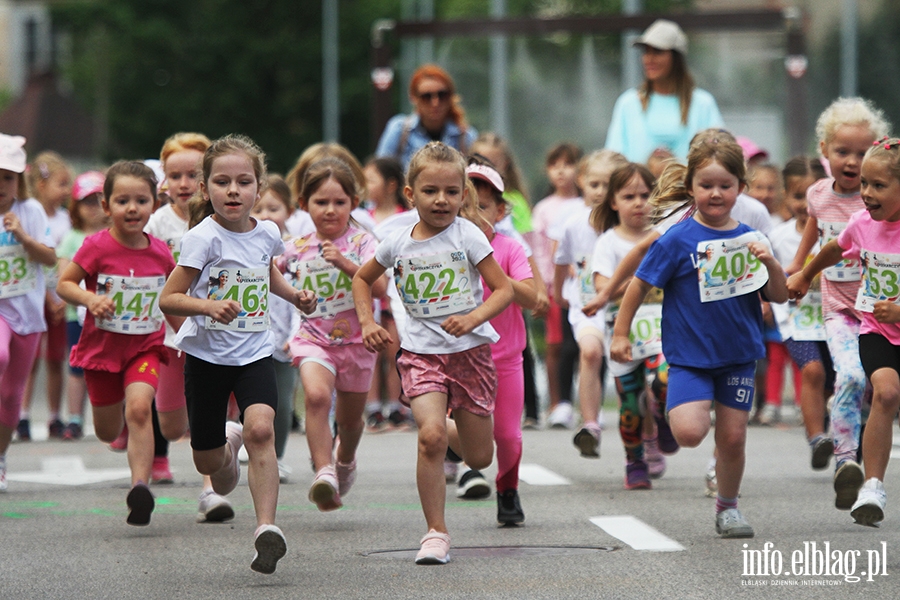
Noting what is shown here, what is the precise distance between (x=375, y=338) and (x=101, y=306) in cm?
176

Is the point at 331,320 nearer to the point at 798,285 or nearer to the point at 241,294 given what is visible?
the point at 241,294

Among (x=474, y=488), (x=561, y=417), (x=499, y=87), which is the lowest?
(x=561, y=417)

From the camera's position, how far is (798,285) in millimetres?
8125

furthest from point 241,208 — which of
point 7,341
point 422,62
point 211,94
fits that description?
point 211,94

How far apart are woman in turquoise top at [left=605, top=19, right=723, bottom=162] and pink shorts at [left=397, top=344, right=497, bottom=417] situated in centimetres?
496

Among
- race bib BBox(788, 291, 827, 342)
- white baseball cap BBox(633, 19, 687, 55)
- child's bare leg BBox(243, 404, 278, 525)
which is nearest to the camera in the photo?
child's bare leg BBox(243, 404, 278, 525)

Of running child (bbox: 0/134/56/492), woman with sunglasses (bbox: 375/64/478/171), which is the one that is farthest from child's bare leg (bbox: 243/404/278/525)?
woman with sunglasses (bbox: 375/64/478/171)

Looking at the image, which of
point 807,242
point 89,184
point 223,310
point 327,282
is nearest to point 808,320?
point 807,242

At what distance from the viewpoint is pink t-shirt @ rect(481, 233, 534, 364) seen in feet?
27.0

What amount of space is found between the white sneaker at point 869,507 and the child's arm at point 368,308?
212cm

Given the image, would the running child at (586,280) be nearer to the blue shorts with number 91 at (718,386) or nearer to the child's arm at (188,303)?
the blue shorts with number 91 at (718,386)

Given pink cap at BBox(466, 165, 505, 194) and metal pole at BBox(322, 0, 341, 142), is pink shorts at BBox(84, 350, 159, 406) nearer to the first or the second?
pink cap at BBox(466, 165, 505, 194)

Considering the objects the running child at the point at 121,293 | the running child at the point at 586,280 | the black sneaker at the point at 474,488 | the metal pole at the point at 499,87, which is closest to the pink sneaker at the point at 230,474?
the running child at the point at 121,293

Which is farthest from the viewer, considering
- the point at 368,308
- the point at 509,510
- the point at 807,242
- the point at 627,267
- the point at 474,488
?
the point at 474,488
